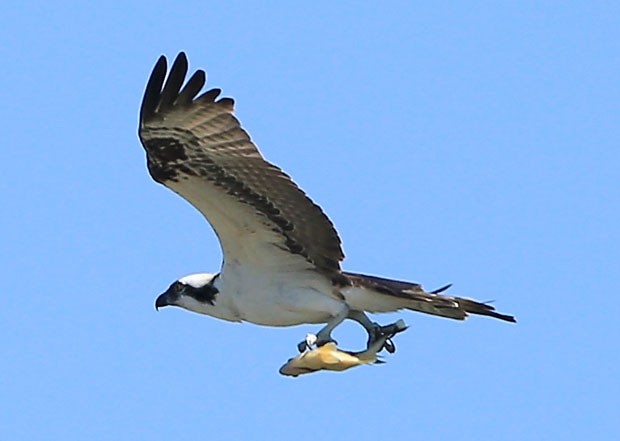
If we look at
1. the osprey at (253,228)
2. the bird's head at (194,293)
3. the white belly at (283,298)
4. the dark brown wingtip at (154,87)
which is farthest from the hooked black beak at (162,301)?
the dark brown wingtip at (154,87)

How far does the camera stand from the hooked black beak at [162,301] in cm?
1869

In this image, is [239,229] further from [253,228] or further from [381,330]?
[381,330]

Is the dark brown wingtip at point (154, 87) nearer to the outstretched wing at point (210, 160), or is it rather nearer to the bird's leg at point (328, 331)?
the outstretched wing at point (210, 160)

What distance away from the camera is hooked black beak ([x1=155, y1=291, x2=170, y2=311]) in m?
18.7

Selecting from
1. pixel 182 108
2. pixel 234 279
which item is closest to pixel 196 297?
pixel 234 279

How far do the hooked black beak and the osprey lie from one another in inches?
19.1

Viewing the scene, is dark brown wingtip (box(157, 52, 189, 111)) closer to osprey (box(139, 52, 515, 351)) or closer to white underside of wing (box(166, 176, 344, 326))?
osprey (box(139, 52, 515, 351))

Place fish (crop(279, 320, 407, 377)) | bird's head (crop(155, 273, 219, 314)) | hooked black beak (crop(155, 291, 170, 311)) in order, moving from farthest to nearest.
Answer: hooked black beak (crop(155, 291, 170, 311))
bird's head (crop(155, 273, 219, 314))
fish (crop(279, 320, 407, 377))

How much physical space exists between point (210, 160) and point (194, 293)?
1.20m

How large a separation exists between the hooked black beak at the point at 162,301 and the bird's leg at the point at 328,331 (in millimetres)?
1366

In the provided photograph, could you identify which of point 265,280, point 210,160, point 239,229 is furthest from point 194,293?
point 210,160

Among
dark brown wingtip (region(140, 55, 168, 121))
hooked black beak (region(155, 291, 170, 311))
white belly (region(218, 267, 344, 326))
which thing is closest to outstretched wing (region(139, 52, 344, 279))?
dark brown wingtip (region(140, 55, 168, 121))

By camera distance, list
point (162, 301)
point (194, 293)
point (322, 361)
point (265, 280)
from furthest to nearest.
Answer: point (162, 301)
point (194, 293)
point (265, 280)
point (322, 361)

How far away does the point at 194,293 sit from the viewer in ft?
60.3
